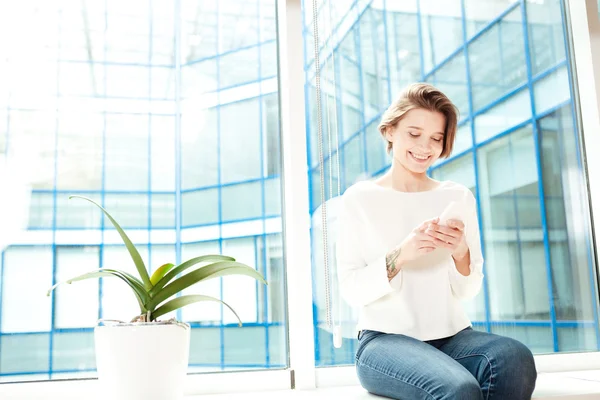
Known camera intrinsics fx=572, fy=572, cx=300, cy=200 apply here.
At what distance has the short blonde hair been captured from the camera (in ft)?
5.14

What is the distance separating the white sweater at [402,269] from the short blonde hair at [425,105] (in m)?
0.15

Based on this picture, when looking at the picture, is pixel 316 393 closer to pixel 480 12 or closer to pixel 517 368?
pixel 517 368

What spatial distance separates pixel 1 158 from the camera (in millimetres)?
1598

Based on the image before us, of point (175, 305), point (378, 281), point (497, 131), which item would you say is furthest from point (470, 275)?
point (175, 305)

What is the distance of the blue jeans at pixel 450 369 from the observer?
117 centimetres

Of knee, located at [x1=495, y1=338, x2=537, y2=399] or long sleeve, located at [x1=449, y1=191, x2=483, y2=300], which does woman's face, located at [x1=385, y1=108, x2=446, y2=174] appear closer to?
long sleeve, located at [x1=449, y1=191, x2=483, y2=300]

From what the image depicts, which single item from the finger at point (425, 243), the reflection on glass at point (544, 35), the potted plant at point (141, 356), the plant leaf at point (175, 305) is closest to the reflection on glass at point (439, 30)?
the reflection on glass at point (544, 35)

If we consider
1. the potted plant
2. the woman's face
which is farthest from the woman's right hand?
the potted plant

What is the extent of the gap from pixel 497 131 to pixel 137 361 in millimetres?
1371

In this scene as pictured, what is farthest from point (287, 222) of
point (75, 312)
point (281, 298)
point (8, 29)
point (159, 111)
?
point (8, 29)

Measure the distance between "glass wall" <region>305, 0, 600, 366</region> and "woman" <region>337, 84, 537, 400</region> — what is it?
22 centimetres

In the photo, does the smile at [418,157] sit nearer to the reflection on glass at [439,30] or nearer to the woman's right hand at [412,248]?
the woman's right hand at [412,248]

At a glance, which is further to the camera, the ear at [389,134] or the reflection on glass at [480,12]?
the reflection on glass at [480,12]

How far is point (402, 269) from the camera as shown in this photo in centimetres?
151
